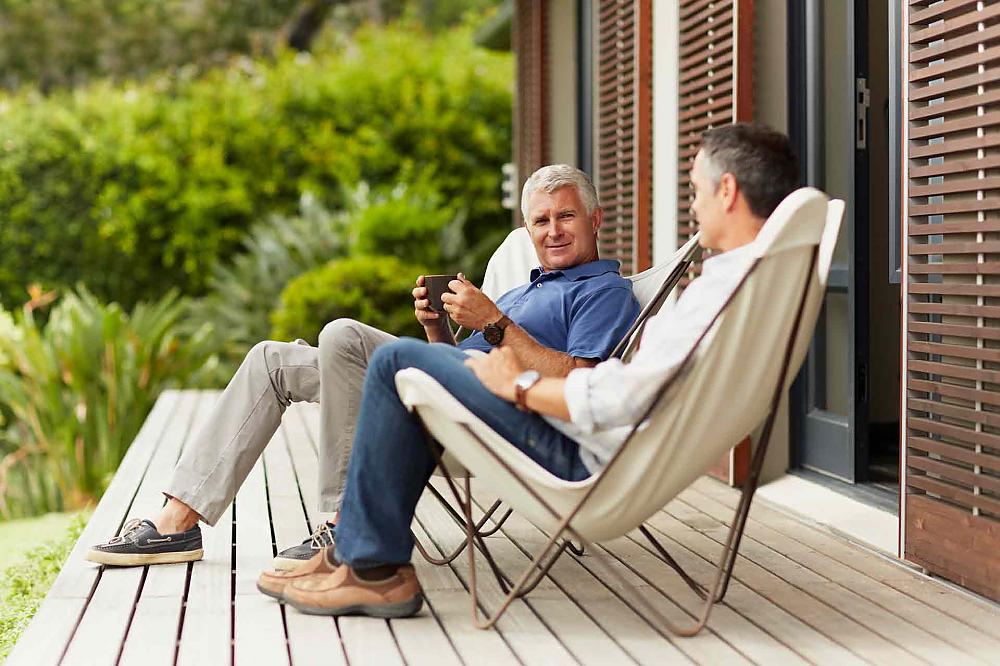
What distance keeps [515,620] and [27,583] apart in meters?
2.44

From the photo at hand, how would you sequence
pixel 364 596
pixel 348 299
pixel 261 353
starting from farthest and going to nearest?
pixel 348 299
pixel 261 353
pixel 364 596

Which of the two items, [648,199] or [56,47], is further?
[56,47]

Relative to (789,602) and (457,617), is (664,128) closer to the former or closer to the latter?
(789,602)

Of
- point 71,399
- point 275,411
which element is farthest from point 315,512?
point 71,399

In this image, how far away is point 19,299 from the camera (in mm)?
10680

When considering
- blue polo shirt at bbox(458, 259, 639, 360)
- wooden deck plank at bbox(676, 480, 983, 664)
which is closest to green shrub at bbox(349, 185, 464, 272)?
wooden deck plank at bbox(676, 480, 983, 664)

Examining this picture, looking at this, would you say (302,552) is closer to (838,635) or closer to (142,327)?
(838,635)

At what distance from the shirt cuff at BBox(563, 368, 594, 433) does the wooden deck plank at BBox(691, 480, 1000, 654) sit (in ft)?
3.16

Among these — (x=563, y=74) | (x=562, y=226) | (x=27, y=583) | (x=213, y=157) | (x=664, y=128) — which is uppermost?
(x=563, y=74)

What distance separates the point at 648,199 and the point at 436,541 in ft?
7.89

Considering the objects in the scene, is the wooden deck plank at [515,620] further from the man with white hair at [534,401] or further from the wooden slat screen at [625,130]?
the wooden slat screen at [625,130]

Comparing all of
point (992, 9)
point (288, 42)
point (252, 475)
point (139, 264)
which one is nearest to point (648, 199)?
point (252, 475)

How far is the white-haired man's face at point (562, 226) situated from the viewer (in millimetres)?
3416

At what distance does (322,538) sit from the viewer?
3.18m
